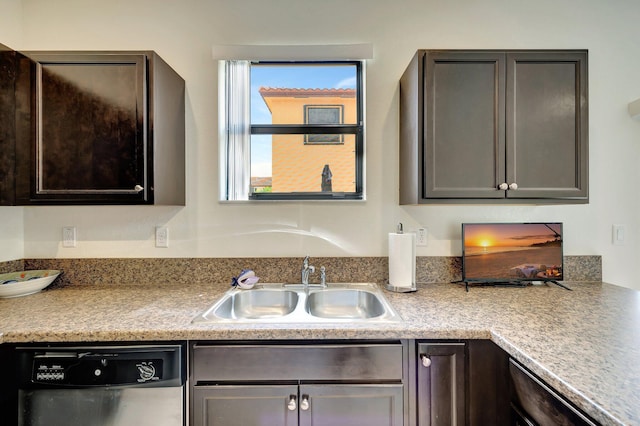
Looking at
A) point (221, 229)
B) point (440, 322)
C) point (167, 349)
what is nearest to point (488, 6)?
point (440, 322)

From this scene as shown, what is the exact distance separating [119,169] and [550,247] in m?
2.34

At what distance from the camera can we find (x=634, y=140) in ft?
5.50

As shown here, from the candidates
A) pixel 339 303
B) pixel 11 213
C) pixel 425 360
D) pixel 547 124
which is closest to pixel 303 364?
pixel 425 360

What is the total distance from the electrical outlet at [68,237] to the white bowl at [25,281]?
162 mm

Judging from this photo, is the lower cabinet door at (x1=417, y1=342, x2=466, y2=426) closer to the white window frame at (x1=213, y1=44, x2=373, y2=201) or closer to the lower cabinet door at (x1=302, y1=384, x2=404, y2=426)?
the lower cabinet door at (x1=302, y1=384, x2=404, y2=426)

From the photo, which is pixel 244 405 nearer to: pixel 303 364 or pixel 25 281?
pixel 303 364

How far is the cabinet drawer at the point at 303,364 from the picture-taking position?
1047mm

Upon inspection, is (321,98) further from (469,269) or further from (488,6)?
(469,269)

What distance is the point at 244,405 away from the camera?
1.04m

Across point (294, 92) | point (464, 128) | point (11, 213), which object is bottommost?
point (11, 213)

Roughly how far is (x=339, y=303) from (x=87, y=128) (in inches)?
61.7

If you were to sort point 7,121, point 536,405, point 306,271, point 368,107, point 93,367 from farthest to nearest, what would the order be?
point 368,107
point 306,271
point 7,121
point 93,367
point 536,405

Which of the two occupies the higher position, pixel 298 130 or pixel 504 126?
pixel 298 130

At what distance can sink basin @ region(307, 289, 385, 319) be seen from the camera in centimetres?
156
